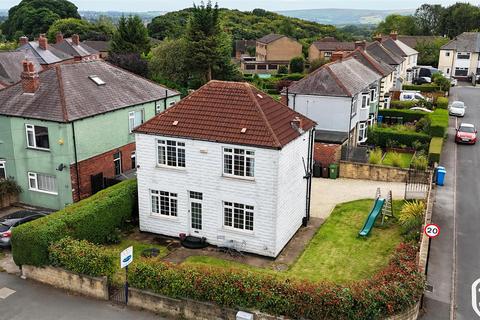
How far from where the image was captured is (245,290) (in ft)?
53.8

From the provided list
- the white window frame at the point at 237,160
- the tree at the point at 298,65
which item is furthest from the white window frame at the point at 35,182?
the tree at the point at 298,65

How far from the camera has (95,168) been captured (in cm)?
2889

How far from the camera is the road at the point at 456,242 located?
59.3ft

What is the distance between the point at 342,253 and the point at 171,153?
9.59m

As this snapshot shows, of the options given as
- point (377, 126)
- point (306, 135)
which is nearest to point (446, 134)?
point (377, 126)

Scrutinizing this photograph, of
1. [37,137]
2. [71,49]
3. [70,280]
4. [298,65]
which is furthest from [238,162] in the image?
[298,65]

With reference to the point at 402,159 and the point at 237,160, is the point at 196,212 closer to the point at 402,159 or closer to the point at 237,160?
the point at 237,160

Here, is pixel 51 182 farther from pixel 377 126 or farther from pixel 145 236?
pixel 377 126

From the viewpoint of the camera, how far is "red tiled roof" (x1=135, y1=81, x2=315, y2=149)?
863 inches

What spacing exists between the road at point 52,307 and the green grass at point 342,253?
3.61 m

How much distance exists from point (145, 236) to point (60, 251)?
19.7ft

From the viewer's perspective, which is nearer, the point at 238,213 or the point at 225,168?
the point at 225,168

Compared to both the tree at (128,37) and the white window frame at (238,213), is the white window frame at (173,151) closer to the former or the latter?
the white window frame at (238,213)

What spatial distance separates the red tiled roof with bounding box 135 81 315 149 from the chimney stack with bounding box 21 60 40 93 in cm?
938
